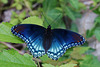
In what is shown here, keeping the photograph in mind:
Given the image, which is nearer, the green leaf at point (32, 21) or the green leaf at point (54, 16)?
the green leaf at point (32, 21)

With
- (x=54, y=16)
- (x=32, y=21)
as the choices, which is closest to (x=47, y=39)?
(x=32, y=21)

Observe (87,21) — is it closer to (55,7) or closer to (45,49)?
(55,7)

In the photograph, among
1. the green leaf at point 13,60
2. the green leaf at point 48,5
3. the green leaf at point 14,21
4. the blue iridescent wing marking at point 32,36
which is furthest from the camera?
the green leaf at point 48,5

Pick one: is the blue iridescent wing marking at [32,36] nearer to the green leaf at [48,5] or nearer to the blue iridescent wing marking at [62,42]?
the blue iridescent wing marking at [62,42]

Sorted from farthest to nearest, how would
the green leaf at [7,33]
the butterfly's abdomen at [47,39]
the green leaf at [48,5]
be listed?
the green leaf at [48,5] → the butterfly's abdomen at [47,39] → the green leaf at [7,33]

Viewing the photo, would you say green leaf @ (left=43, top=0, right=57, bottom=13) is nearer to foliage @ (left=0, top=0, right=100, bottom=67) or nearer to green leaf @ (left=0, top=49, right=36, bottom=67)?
foliage @ (left=0, top=0, right=100, bottom=67)

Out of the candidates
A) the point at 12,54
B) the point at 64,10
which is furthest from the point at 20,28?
the point at 64,10

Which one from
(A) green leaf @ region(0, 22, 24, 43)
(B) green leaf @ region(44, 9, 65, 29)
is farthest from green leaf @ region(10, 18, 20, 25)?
(A) green leaf @ region(0, 22, 24, 43)

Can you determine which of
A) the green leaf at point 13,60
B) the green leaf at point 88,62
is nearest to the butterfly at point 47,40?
the green leaf at point 13,60
